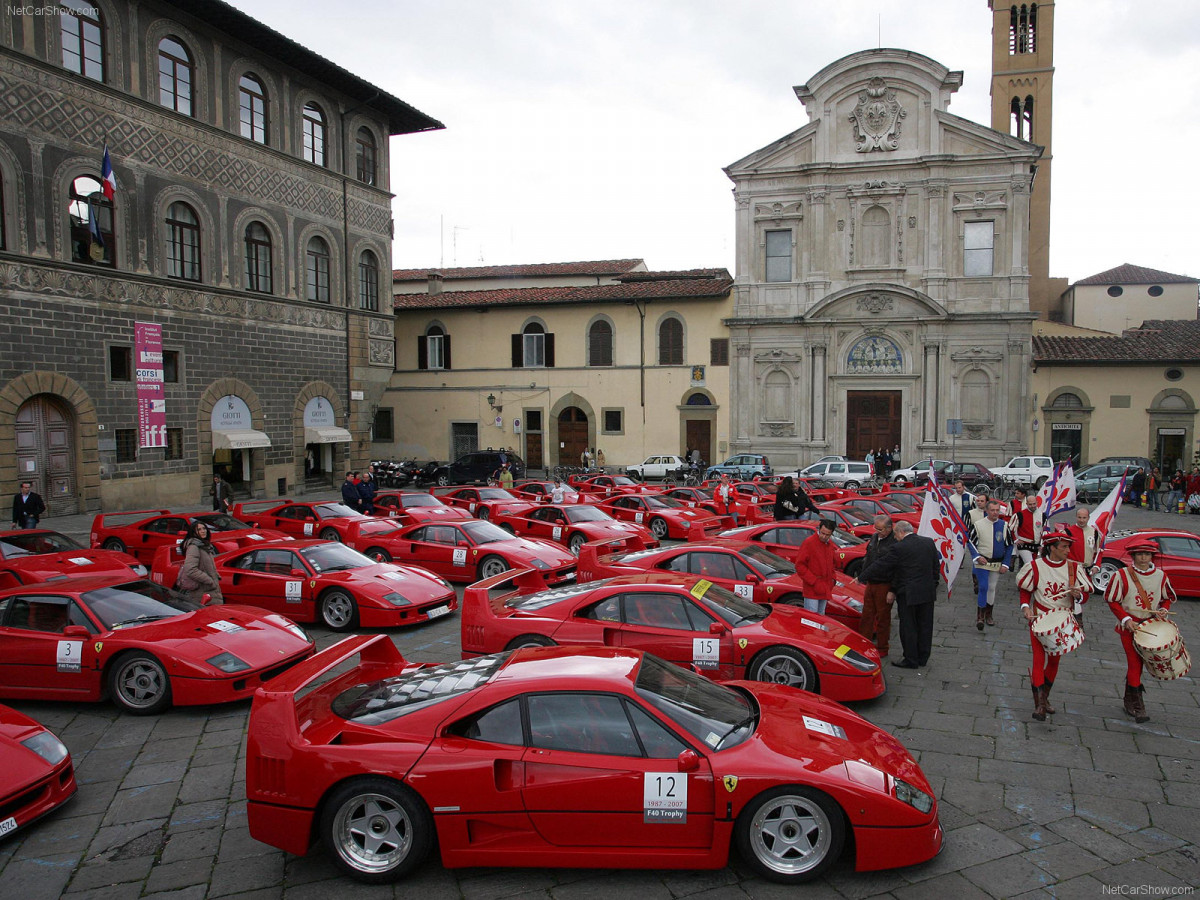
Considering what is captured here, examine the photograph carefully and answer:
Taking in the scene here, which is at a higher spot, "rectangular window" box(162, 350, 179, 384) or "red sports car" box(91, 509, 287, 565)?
"rectangular window" box(162, 350, 179, 384)

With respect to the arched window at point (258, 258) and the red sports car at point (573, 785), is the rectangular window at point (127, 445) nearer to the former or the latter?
the arched window at point (258, 258)

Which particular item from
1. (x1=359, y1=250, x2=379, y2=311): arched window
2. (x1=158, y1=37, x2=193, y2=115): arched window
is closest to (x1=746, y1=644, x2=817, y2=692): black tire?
(x1=158, y1=37, x2=193, y2=115): arched window

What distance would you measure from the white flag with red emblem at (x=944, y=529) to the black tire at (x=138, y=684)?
931 centimetres

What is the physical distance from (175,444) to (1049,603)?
24.9 m

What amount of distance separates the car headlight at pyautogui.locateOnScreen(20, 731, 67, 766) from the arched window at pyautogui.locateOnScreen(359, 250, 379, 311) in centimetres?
2785

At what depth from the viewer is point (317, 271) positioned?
100 feet

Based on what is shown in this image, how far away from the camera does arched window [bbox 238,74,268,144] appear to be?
89.7 feet

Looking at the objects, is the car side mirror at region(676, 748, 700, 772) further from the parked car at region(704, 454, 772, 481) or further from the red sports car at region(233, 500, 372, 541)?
the parked car at region(704, 454, 772, 481)

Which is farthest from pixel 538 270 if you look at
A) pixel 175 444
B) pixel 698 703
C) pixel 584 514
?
pixel 698 703

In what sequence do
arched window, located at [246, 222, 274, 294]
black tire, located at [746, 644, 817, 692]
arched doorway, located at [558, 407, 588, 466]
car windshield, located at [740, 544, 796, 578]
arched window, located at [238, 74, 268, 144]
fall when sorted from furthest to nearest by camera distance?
1. arched doorway, located at [558, 407, 588, 466]
2. arched window, located at [246, 222, 274, 294]
3. arched window, located at [238, 74, 268, 144]
4. car windshield, located at [740, 544, 796, 578]
5. black tire, located at [746, 644, 817, 692]

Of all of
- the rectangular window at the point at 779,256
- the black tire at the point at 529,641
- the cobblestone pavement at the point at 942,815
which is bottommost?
the cobblestone pavement at the point at 942,815

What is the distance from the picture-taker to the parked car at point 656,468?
36.0 metres

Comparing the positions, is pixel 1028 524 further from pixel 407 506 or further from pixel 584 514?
pixel 407 506

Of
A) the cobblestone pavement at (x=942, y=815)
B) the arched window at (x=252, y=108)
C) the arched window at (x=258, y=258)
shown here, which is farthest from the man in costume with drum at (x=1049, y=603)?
the arched window at (x=252, y=108)
